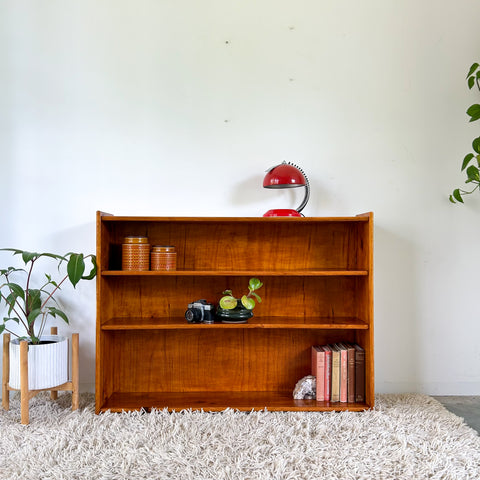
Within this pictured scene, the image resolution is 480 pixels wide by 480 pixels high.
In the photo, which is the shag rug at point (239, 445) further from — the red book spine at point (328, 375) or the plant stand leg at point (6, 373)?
the red book spine at point (328, 375)

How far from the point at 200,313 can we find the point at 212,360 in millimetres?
387

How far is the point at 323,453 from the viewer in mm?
1778

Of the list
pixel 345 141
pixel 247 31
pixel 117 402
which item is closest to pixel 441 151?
pixel 345 141

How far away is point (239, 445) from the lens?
185 cm

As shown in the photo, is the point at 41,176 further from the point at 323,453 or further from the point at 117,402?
the point at 323,453

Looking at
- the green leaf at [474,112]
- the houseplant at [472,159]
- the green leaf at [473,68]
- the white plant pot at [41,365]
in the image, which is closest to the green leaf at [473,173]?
the houseplant at [472,159]

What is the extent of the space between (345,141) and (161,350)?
63.0 inches

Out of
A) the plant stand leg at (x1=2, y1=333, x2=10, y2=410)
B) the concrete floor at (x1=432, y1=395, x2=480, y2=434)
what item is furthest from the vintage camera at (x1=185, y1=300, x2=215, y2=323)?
the concrete floor at (x1=432, y1=395, x2=480, y2=434)

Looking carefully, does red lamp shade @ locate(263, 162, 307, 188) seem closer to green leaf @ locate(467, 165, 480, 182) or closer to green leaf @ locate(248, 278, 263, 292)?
green leaf @ locate(248, 278, 263, 292)

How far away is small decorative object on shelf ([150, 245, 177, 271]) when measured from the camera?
2.37 m

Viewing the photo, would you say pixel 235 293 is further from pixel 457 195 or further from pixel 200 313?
pixel 457 195

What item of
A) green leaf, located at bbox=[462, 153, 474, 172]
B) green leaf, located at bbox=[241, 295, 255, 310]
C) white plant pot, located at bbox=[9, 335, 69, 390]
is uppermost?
green leaf, located at bbox=[462, 153, 474, 172]

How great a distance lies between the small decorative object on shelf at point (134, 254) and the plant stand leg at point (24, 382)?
59cm

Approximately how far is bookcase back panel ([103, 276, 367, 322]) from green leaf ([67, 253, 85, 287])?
36 cm
